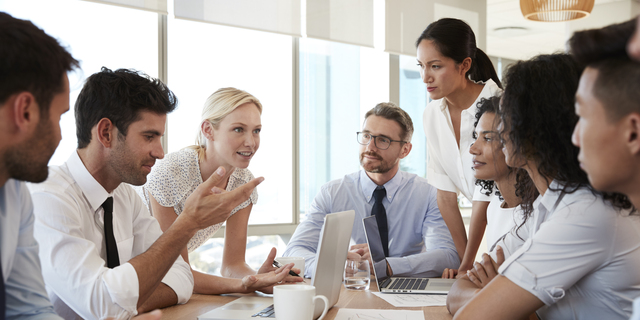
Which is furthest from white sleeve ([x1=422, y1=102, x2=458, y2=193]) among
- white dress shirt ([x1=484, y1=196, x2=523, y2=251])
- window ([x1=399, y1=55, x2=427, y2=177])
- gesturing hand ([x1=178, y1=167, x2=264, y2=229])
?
window ([x1=399, y1=55, x2=427, y2=177])

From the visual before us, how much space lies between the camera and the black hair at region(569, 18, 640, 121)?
33.3 inches

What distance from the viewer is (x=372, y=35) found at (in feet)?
16.8

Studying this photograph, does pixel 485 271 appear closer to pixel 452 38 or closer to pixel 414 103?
pixel 452 38

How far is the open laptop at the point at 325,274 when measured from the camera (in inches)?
54.7

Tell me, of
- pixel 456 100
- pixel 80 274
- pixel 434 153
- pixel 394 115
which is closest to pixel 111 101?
pixel 80 274

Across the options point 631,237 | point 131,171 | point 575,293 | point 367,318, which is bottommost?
point 367,318

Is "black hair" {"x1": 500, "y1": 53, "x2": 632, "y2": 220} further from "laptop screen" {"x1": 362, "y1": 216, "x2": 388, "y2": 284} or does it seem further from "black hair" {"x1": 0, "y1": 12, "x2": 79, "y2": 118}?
"black hair" {"x1": 0, "y1": 12, "x2": 79, "y2": 118}

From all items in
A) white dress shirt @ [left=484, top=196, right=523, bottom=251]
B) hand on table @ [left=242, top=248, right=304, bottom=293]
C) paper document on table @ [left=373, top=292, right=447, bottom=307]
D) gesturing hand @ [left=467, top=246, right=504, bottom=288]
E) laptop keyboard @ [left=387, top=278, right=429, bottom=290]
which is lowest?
laptop keyboard @ [left=387, top=278, right=429, bottom=290]

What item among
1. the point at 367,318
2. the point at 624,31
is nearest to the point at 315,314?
the point at 367,318

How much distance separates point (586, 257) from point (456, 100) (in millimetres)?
1551

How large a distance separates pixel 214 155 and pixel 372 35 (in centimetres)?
305

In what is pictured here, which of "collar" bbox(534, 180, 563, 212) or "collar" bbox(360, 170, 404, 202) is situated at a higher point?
"collar" bbox(534, 180, 563, 212)

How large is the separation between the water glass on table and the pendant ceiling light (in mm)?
2829

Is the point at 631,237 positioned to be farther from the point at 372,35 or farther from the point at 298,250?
the point at 372,35
